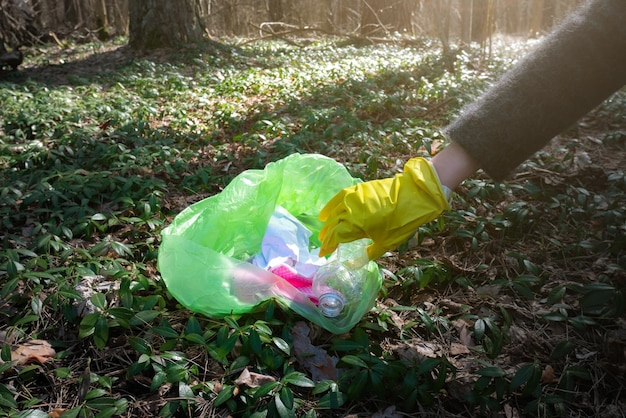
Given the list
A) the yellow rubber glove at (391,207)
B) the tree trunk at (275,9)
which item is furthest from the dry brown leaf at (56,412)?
the tree trunk at (275,9)

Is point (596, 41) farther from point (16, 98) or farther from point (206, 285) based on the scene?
point (16, 98)

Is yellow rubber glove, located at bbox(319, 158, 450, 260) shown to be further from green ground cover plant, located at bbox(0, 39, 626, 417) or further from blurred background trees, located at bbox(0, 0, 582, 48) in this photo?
blurred background trees, located at bbox(0, 0, 582, 48)

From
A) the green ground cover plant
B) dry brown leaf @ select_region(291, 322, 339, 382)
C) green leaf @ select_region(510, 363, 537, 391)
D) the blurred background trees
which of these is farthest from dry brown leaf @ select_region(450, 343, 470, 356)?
the blurred background trees

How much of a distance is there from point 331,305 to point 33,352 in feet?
3.95

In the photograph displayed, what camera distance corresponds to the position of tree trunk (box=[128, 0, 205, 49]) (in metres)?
8.21

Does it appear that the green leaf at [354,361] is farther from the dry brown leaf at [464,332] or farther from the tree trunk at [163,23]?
the tree trunk at [163,23]

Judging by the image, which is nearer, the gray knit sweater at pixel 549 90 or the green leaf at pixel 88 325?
the gray knit sweater at pixel 549 90

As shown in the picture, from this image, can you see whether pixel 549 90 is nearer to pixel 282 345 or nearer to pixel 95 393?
pixel 282 345

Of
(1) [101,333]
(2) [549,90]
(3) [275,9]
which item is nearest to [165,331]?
(1) [101,333]

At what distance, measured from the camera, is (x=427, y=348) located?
6.87 feet

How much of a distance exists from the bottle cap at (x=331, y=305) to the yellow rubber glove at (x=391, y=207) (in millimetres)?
272

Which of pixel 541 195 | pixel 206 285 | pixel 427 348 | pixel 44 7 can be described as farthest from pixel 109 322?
A: pixel 44 7

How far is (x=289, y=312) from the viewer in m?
2.13

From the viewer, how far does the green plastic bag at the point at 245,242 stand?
2111mm
